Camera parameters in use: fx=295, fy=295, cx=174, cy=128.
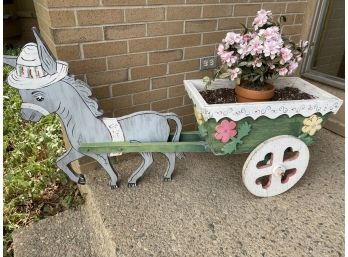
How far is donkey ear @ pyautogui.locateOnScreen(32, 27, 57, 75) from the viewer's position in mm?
1374

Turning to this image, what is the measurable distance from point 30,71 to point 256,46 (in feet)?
3.79

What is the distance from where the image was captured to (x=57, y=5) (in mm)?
1548

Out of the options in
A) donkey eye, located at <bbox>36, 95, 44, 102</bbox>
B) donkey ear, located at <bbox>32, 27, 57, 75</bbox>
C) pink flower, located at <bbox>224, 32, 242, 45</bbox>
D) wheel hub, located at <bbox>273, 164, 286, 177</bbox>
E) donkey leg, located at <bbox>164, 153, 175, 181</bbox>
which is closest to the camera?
donkey ear, located at <bbox>32, 27, 57, 75</bbox>

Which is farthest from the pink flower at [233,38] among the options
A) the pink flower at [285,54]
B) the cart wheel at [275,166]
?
the cart wheel at [275,166]

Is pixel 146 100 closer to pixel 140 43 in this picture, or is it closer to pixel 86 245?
pixel 140 43

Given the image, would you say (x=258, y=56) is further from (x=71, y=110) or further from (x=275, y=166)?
(x=71, y=110)

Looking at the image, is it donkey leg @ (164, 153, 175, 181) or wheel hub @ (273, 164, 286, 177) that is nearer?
wheel hub @ (273, 164, 286, 177)

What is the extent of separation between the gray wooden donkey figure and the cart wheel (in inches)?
18.8

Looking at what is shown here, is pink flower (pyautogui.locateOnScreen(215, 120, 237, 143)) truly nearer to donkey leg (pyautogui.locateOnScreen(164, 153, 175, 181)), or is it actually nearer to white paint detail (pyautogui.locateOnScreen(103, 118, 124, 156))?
donkey leg (pyautogui.locateOnScreen(164, 153, 175, 181))

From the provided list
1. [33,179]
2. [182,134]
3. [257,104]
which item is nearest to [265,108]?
[257,104]

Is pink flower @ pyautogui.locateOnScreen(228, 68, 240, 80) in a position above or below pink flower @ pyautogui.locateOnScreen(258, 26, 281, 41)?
below

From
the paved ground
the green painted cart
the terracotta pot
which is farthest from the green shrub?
the terracotta pot

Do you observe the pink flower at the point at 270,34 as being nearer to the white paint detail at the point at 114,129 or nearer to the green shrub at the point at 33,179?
the white paint detail at the point at 114,129

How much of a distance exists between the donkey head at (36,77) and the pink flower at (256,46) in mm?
968
